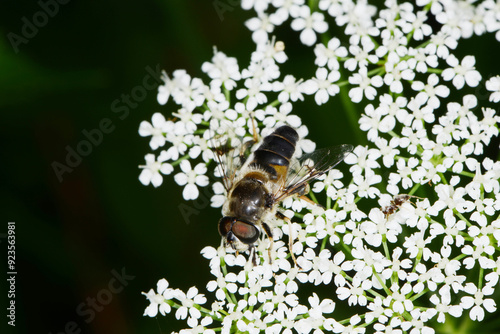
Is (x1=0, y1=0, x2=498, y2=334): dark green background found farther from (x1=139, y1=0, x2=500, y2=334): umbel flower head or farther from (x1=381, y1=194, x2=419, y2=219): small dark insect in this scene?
(x1=381, y1=194, x2=419, y2=219): small dark insect

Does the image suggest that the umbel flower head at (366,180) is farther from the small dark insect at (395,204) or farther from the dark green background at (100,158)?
the dark green background at (100,158)

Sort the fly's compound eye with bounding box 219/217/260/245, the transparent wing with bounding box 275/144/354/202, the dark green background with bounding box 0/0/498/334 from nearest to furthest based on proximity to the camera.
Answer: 1. the fly's compound eye with bounding box 219/217/260/245
2. the transparent wing with bounding box 275/144/354/202
3. the dark green background with bounding box 0/0/498/334

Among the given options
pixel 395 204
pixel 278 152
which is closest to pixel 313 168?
pixel 278 152

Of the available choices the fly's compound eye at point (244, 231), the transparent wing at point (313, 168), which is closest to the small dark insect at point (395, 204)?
the transparent wing at point (313, 168)

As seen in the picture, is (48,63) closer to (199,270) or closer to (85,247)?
(85,247)

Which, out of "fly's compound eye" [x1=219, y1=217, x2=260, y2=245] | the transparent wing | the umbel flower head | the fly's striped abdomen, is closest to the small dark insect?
the umbel flower head

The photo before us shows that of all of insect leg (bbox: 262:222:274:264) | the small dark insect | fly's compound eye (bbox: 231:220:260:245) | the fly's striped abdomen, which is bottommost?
fly's compound eye (bbox: 231:220:260:245)
